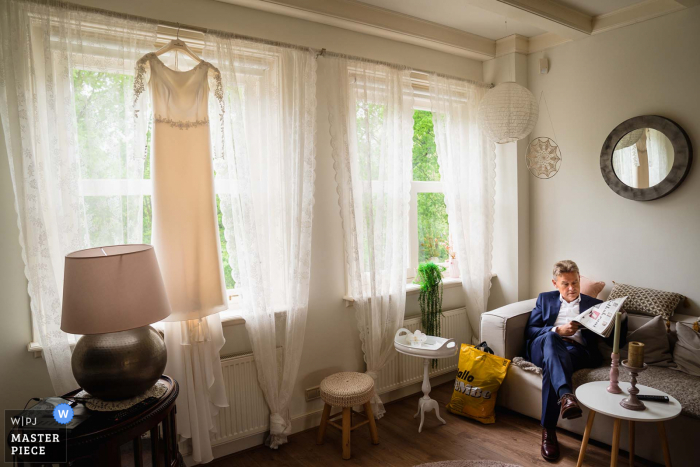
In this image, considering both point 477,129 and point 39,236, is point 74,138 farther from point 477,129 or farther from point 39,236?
point 477,129

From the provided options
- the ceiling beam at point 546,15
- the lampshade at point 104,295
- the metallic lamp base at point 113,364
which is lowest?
the metallic lamp base at point 113,364

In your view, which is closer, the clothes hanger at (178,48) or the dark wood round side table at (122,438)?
the dark wood round side table at (122,438)

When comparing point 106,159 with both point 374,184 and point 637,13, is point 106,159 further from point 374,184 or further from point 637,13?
point 637,13

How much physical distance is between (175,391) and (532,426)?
2.30m

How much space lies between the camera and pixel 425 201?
3.90m

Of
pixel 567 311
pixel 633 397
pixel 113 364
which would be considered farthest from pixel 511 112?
pixel 113 364

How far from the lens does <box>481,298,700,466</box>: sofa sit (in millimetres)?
2396

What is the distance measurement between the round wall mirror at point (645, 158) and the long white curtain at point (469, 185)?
0.88 meters

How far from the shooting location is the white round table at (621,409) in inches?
84.0

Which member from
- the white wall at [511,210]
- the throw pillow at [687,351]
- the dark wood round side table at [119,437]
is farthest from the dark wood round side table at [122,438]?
the white wall at [511,210]

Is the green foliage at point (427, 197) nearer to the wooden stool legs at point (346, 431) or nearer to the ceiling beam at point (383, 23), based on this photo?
the ceiling beam at point (383, 23)

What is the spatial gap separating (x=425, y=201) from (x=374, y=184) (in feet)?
2.66

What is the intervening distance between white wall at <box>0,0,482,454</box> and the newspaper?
3.99ft

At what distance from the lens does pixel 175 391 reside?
2.00m
